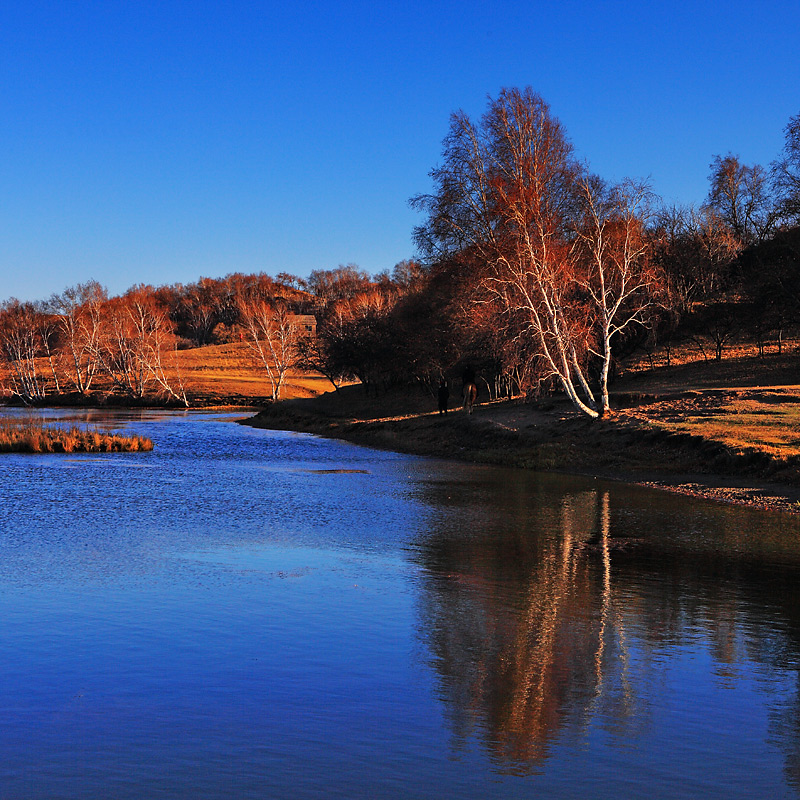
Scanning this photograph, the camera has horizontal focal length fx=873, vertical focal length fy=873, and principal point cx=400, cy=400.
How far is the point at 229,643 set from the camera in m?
9.16

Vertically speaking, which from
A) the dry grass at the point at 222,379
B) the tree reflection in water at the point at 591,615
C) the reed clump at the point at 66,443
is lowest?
the tree reflection in water at the point at 591,615

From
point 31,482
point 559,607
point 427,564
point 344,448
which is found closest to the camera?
point 559,607

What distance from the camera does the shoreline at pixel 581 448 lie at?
22141mm

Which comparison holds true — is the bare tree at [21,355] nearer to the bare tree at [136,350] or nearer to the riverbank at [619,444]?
the bare tree at [136,350]

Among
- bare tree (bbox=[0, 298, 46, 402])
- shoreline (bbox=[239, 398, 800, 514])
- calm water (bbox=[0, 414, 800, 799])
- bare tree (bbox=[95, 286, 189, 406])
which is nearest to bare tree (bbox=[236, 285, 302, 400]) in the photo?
bare tree (bbox=[95, 286, 189, 406])

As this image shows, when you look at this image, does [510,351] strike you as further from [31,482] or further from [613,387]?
[31,482]

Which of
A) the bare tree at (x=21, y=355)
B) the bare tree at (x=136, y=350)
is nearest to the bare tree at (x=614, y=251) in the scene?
the bare tree at (x=136, y=350)

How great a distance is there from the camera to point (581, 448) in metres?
30.4

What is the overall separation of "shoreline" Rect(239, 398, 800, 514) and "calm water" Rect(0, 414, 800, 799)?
12.4ft

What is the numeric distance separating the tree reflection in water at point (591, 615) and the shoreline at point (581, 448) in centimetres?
346

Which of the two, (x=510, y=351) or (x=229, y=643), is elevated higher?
(x=510, y=351)

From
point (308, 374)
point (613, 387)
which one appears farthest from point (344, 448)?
point (308, 374)

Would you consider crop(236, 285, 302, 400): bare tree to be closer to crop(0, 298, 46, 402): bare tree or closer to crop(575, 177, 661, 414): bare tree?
crop(0, 298, 46, 402): bare tree

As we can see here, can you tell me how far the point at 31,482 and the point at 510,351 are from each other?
17751 millimetres
